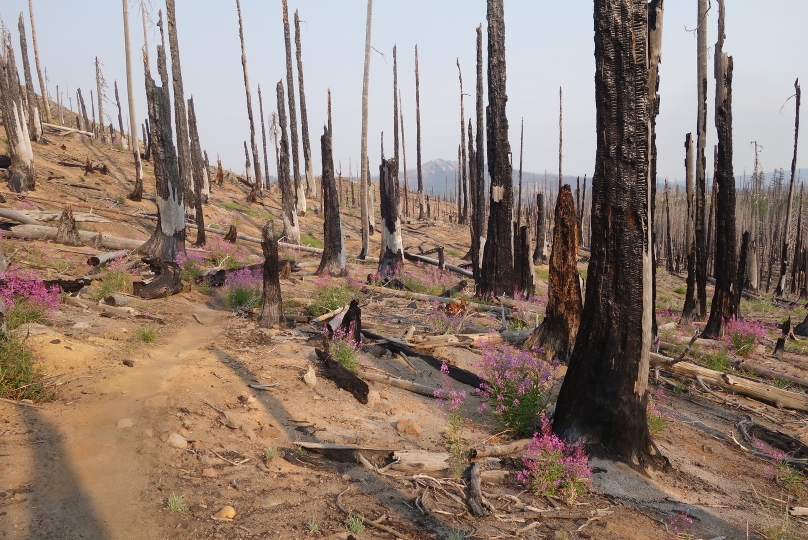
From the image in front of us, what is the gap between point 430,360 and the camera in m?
6.77

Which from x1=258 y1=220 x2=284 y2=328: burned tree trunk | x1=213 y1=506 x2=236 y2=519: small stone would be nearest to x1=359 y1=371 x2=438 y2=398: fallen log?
x1=258 y1=220 x2=284 y2=328: burned tree trunk

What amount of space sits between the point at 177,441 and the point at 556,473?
3.05 metres

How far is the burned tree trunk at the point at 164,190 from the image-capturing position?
11586 mm

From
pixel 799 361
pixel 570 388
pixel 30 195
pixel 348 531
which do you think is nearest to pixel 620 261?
pixel 570 388

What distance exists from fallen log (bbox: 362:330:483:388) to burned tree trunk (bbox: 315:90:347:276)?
A: 6.07 metres

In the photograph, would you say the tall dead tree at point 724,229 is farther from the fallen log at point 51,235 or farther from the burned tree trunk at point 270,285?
the fallen log at point 51,235

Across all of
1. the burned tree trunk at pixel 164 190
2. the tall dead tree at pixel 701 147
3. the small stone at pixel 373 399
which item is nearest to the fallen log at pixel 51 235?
the burned tree trunk at pixel 164 190

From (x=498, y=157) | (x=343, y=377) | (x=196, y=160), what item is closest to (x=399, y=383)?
(x=343, y=377)

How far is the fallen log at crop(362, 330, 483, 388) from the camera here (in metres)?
6.33

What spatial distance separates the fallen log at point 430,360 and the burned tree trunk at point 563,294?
160cm

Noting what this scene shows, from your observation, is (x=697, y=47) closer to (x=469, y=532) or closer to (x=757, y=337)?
(x=757, y=337)

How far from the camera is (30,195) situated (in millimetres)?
14922

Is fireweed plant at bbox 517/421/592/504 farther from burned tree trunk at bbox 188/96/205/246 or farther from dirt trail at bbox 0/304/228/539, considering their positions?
burned tree trunk at bbox 188/96/205/246

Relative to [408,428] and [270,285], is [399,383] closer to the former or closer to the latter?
[408,428]
